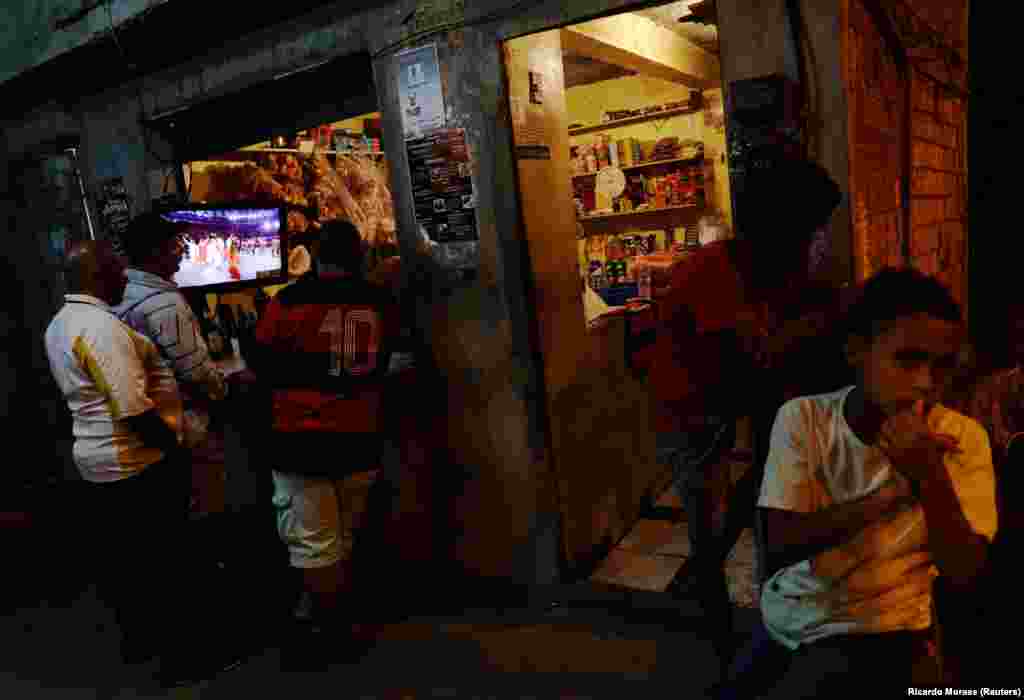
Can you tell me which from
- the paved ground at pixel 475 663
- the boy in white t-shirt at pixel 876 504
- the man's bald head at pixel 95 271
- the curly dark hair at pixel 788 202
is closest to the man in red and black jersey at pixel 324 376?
the paved ground at pixel 475 663

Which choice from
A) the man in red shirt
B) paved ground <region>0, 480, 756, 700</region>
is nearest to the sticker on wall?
the man in red shirt

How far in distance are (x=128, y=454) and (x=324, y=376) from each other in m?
1.22

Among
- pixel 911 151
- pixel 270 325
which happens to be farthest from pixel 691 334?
pixel 911 151

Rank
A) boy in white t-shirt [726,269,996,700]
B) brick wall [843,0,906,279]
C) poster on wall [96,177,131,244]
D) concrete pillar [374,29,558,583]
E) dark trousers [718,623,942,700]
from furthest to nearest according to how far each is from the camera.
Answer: poster on wall [96,177,131,244] → concrete pillar [374,29,558,583] → brick wall [843,0,906,279] → dark trousers [718,623,942,700] → boy in white t-shirt [726,269,996,700]

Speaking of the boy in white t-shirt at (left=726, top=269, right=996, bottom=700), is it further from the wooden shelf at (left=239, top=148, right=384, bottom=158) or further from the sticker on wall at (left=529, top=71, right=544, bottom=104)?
the wooden shelf at (left=239, top=148, right=384, bottom=158)

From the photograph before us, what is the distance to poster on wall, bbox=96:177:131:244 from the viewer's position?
240 inches

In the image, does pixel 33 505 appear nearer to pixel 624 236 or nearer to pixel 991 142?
pixel 624 236

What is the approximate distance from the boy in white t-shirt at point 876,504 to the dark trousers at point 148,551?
3.44m

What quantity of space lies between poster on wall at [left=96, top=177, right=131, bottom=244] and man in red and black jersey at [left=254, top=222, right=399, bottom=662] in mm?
3070

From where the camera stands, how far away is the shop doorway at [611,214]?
171 inches

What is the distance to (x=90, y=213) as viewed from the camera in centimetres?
650

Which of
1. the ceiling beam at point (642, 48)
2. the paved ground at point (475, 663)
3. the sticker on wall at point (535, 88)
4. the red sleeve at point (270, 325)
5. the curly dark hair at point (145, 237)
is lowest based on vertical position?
the paved ground at point (475, 663)

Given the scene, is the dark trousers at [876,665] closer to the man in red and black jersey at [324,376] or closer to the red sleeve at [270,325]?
the man in red and black jersey at [324,376]

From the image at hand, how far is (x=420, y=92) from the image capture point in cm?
419
